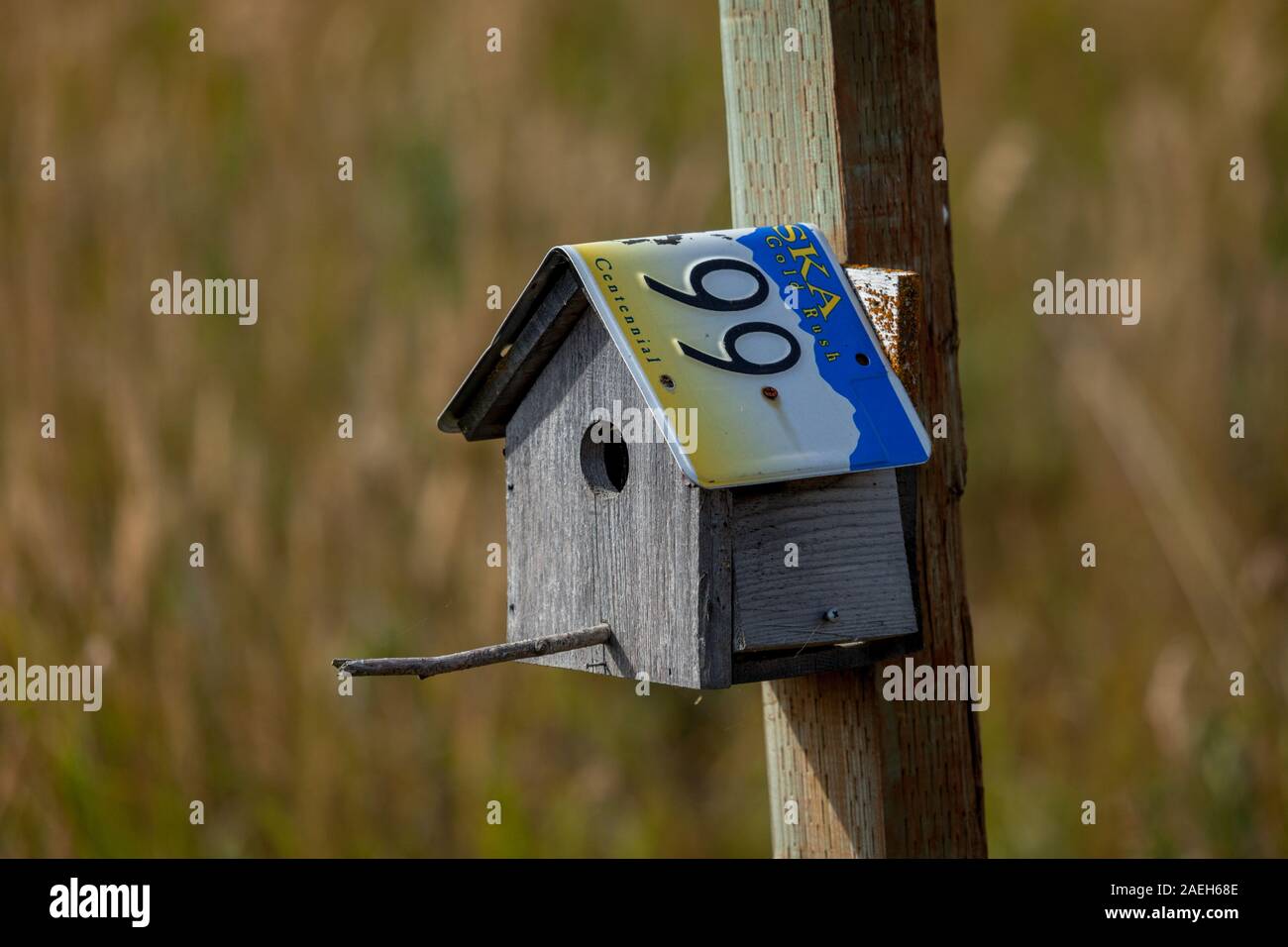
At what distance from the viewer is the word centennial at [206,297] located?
4660 mm

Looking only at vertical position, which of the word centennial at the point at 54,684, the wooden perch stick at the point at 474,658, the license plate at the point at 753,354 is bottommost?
the wooden perch stick at the point at 474,658

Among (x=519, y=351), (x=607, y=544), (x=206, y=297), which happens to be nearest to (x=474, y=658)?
(x=607, y=544)

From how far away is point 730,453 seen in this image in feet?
6.17

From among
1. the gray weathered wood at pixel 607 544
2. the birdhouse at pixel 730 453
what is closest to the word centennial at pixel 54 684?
the gray weathered wood at pixel 607 544

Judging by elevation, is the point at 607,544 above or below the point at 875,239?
below

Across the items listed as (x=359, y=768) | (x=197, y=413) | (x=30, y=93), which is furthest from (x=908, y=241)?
(x=30, y=93)

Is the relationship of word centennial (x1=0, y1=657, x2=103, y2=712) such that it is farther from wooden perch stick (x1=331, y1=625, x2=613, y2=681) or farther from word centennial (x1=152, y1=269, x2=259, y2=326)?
wooden perch stick (x1=331, y1=625, x2=613, y2=681)

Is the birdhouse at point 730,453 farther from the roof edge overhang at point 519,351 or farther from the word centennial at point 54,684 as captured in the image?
the word centennial at point 54,684

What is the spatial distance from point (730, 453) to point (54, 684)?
2298 mm

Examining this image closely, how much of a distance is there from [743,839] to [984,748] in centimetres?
76

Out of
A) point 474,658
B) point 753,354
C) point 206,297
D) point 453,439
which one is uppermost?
point 206,297

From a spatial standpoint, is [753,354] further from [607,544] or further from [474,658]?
[474,658]

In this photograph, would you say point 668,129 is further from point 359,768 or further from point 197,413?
point 359,768

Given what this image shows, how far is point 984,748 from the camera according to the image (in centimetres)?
455
